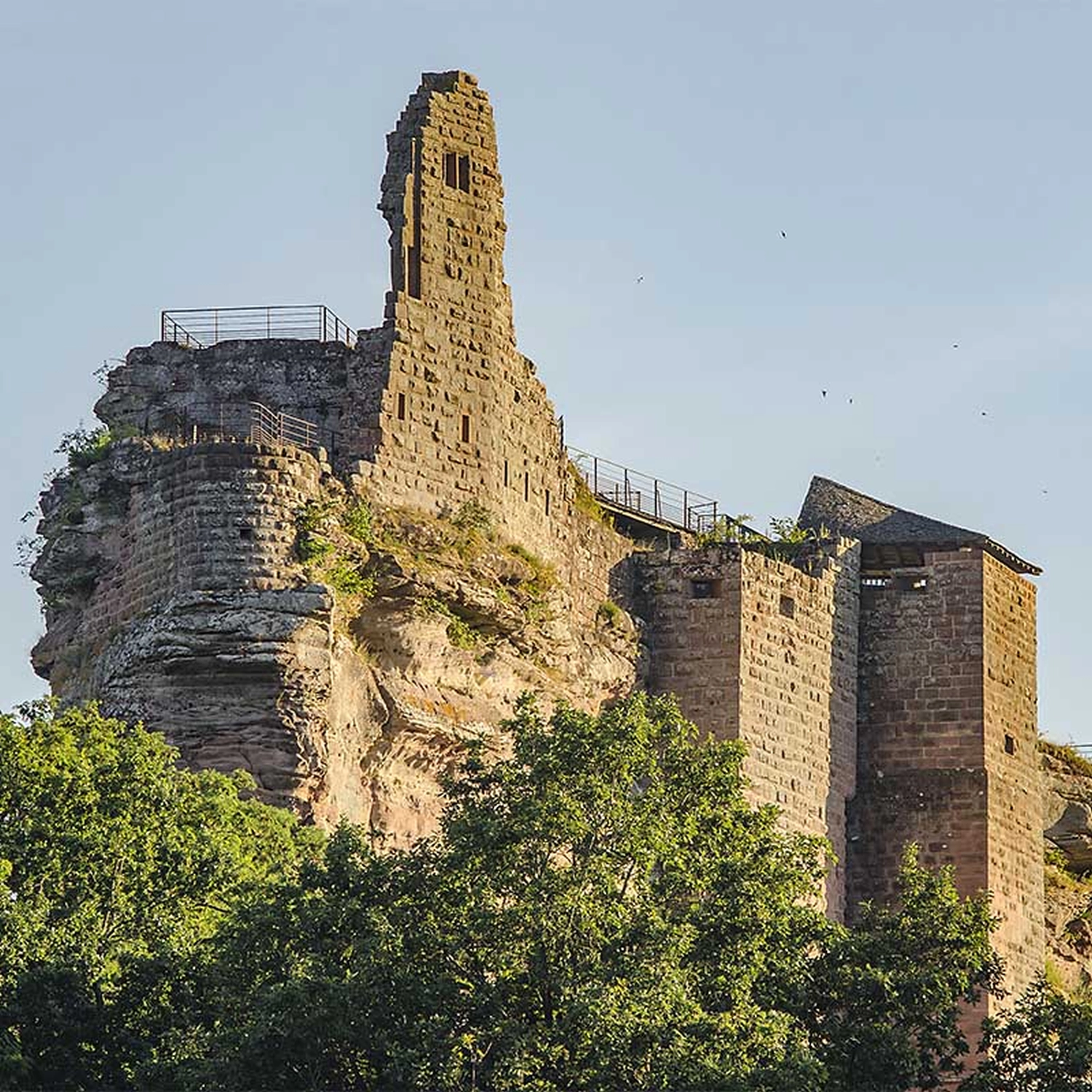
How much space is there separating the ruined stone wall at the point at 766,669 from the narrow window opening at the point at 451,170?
8.27 meters

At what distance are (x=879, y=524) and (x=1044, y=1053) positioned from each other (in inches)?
980

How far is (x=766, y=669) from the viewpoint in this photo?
2457 inches

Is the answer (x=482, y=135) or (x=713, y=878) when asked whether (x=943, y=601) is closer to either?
(x=482, y=135)

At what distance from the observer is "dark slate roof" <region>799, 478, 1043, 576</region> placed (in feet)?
215

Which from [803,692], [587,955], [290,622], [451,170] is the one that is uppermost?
[451,170]

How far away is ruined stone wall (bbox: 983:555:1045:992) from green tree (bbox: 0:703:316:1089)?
19815 mm

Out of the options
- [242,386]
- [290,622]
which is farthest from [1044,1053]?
[242,386]

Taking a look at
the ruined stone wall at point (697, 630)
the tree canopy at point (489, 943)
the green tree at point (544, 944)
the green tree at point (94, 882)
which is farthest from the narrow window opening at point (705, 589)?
the green tree at point (544, 944)

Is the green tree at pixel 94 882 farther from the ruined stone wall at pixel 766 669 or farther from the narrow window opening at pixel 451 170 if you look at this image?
the ruined stone wall at pixel 766 669

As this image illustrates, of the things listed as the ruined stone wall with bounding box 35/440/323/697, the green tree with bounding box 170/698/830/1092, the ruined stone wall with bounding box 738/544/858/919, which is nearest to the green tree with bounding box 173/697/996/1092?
the green tree with bounding box 170/698/830/1092

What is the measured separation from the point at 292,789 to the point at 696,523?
595 inches

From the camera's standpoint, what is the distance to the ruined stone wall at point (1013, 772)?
6400 centimetres

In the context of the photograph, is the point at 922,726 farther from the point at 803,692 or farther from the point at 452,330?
the point at 452,330

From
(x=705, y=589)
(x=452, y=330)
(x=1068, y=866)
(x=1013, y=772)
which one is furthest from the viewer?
(x=1068, y=866)
